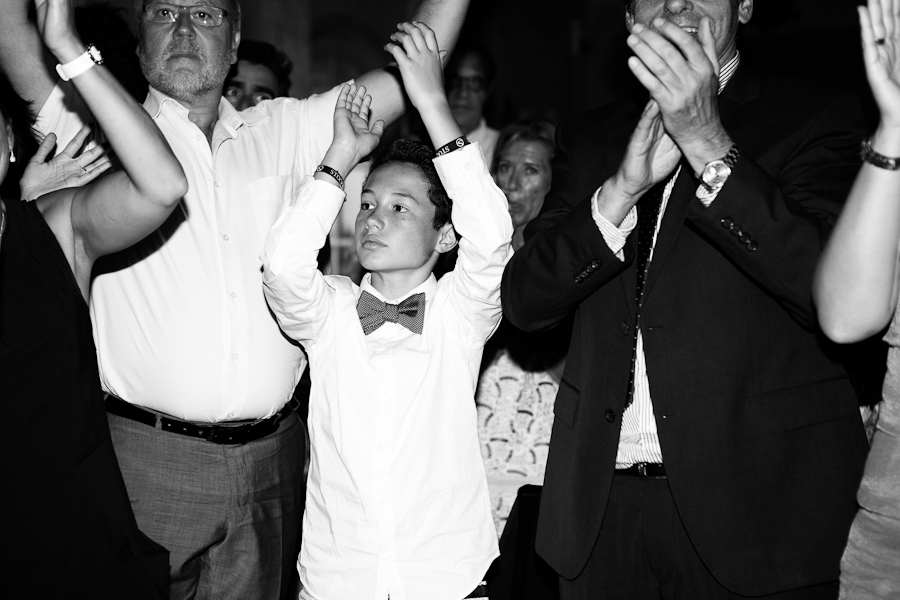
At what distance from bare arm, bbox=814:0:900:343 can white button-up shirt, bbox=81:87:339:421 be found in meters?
1.45

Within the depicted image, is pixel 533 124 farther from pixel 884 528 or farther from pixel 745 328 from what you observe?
pixel 884 528

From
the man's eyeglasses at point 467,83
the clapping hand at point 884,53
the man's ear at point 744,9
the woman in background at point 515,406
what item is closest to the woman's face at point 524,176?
the woman in background at point 515,406

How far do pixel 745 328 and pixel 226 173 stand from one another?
1465 mm

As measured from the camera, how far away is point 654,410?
6.11 feet

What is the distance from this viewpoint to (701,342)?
1.83 metres

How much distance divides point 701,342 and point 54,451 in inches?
51.5

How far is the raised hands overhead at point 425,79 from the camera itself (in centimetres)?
216

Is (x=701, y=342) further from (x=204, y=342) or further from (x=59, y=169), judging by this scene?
(x=59, y=169)

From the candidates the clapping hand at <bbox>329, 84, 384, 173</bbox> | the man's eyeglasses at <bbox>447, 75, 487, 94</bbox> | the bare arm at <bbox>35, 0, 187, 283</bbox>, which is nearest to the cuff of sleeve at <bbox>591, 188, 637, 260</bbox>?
the clapping hand at <bbox>329, 84, 384, 173</bbox>

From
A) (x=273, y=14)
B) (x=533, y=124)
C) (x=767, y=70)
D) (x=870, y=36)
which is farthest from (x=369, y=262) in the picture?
(x=767, y=70)

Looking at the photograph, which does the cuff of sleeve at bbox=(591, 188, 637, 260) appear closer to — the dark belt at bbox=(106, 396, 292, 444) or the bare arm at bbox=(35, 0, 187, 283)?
the bare arm at bbox=(35, 0, 187, 283)

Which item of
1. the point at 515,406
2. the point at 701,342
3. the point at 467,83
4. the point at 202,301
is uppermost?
the point at 467,83

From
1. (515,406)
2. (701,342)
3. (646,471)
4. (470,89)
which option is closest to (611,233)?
(701,342)

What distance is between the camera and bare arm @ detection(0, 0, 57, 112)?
101 inches
